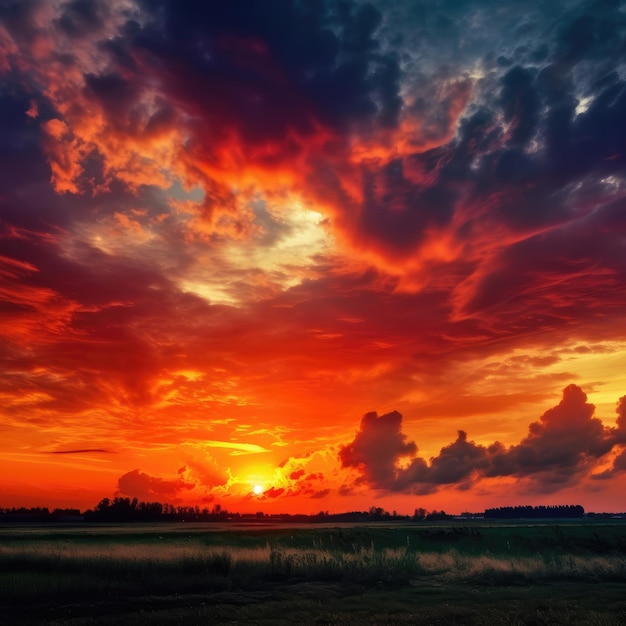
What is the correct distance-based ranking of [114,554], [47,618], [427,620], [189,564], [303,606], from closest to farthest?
[427,620]
[47,618]
[303,606]
[189,564]
[114,554]

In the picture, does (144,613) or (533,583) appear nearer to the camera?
(144,613)

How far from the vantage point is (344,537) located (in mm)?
64438

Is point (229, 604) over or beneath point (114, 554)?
beneath

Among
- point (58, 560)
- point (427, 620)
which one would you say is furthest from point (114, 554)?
point (427, 620)

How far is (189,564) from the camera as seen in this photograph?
4100cm

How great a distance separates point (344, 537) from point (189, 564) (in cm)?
2776

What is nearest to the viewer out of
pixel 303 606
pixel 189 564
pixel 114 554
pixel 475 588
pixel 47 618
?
pixel 47 618

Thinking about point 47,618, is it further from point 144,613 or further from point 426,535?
point 426,535

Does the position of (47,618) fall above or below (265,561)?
below

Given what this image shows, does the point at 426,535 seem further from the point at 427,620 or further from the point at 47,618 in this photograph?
the point at 47,618

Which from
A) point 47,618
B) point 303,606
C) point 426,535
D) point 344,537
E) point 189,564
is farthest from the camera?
point 426,535

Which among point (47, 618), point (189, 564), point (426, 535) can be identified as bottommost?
point (47, 618)

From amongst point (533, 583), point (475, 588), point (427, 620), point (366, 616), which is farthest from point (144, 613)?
point (533, 583)

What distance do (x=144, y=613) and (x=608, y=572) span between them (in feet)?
132
